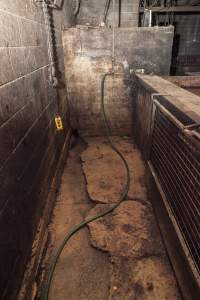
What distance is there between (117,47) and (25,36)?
2.77 m

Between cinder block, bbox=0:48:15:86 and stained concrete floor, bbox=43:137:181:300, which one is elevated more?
cinder block, bbox=0:48:15:86

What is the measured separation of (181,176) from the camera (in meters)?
A: 2.10

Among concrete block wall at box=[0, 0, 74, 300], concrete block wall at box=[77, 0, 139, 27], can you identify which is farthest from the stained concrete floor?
concrete block wall at box=[77, 0, 139, 27]

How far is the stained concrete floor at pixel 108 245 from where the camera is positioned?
2191mm

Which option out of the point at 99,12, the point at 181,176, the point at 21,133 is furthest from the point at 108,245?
the point at 99,12

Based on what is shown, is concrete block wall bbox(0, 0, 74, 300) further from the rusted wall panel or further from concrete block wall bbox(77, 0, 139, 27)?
concrete block wall bbox(77, 0, 139, 27)

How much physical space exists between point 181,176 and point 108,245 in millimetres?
1214

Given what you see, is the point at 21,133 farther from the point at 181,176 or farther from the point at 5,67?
the point at 181,176

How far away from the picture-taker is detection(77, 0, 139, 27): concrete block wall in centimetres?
634

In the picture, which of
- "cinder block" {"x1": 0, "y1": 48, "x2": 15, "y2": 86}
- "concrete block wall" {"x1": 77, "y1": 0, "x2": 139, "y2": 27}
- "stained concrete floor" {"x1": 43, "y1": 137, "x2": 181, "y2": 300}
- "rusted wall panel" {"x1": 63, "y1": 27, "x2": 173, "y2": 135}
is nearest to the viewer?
"cinder block" {"x1": 0, "y1": 48, "x2": 15, "y2": 86}

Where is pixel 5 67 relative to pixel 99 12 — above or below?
below

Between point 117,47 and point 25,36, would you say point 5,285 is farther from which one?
point 117,47

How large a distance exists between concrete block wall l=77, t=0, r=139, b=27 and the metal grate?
496 cm

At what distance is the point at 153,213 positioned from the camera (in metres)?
3.09
